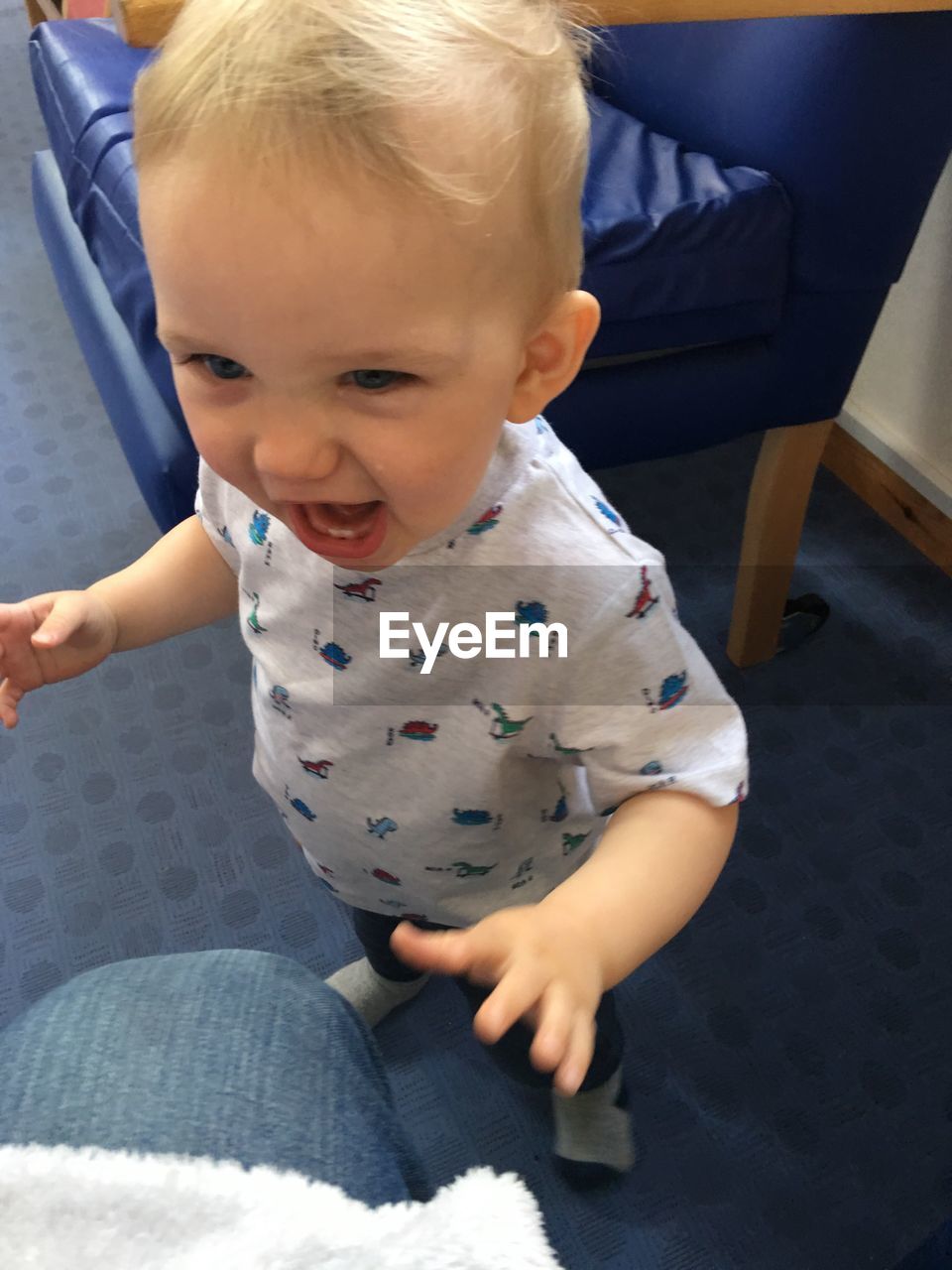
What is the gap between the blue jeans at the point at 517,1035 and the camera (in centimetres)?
75

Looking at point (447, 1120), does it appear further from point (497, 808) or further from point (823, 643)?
point (823, 643)

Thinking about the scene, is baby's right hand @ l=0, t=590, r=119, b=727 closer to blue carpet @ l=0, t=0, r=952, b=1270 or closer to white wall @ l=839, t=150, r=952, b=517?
blue carpet @ l=0, t=0, r=952, b=1270

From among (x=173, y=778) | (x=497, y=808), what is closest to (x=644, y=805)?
(x=497, y=808)

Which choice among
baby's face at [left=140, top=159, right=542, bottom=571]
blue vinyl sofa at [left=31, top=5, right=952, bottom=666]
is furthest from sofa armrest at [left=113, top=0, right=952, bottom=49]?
baby's face at [left=140, top=159, right=542, bottom=571]

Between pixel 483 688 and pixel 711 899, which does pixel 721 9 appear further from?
pixel 711 899

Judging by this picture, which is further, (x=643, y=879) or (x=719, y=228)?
(x=719, y=228)

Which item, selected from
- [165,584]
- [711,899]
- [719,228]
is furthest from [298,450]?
[711,899]

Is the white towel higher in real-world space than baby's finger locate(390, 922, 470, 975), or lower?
lower

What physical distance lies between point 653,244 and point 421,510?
Result: 529 mm

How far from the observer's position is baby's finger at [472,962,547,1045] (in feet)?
1.21

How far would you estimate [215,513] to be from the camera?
0.63m

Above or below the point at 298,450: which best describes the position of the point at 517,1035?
below

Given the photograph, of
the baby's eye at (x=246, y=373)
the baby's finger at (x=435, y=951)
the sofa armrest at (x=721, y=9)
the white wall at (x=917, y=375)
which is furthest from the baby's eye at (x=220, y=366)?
the white wall at (x=917, y=375)

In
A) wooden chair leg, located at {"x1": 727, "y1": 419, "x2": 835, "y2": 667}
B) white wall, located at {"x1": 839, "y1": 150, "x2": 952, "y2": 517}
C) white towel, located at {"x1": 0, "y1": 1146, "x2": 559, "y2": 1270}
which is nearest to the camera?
white towel, located at {"x1": 0, "y1": 1146, "x2": 559, "y2": 1270}
